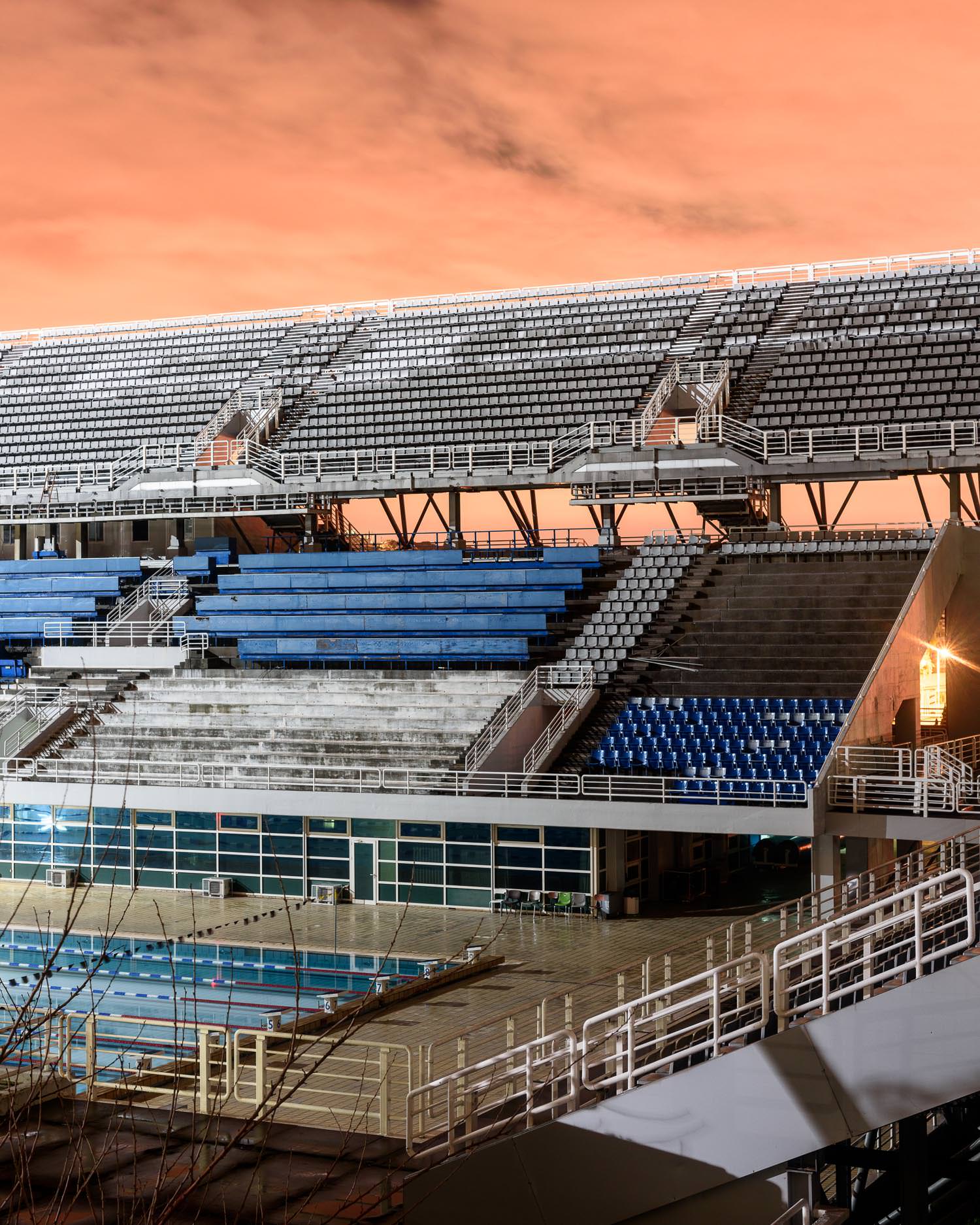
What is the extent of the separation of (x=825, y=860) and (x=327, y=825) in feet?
28.1

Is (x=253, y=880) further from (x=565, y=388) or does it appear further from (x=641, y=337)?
(x=641, y=337)

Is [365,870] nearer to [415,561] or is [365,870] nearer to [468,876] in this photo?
[468,876]

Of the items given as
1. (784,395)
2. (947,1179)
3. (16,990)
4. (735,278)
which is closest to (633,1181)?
(947,1179)

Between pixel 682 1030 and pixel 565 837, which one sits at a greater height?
pixel 565 837

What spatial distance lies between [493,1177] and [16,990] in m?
9.55

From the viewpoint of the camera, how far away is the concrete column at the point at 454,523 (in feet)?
112

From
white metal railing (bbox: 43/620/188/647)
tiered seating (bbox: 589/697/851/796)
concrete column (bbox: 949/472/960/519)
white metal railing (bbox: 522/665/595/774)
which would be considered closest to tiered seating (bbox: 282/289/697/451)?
white metal railing (bbox: 43/620/188/647)

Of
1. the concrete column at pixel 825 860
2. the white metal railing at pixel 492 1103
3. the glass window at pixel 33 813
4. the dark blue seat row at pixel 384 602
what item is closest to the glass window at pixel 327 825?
the glass window at pixel 33 813

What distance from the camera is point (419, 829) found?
24062 millimetres

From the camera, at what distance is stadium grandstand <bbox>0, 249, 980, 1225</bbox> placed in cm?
1015

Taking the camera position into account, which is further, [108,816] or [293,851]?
[108,816]

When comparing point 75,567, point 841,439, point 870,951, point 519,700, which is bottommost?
point 870,951

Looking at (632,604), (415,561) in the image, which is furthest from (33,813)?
(632,604)

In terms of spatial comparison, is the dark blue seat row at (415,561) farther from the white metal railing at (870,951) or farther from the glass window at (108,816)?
the white metal railing at (870,951)
